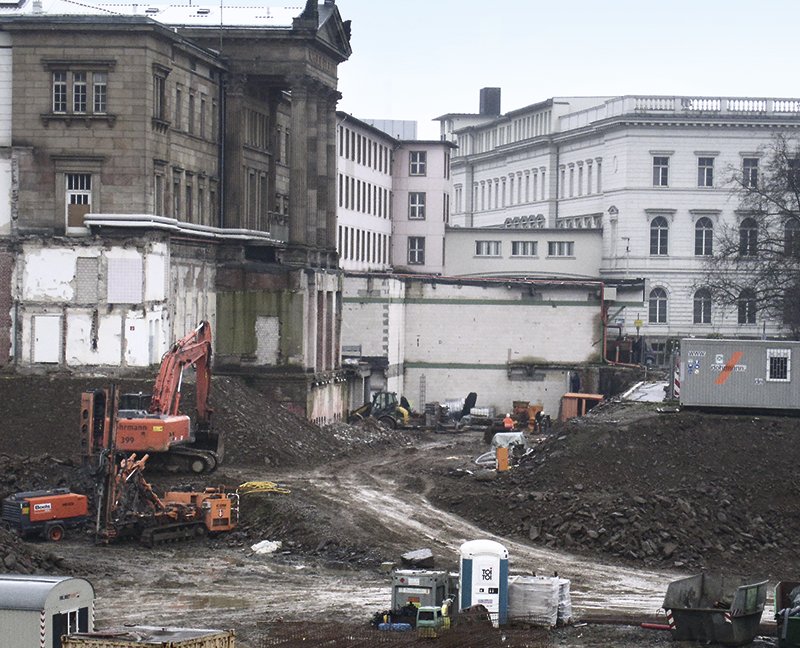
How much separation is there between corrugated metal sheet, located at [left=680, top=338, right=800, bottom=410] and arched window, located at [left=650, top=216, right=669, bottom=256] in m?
57.4

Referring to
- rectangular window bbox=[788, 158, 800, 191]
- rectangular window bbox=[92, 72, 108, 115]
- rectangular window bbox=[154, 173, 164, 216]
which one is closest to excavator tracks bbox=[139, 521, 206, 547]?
rectangular window bbox=[154, 173, 164, 216]

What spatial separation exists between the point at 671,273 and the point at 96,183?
57611 millimetres

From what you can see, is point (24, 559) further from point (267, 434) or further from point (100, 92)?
point (100, 92)

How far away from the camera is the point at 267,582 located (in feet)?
143

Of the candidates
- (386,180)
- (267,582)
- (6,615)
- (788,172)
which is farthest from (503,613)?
Answer: (386,180)

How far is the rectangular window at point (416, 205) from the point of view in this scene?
11475 centimetres

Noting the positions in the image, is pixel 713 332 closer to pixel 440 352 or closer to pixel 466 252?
pixel 466 252

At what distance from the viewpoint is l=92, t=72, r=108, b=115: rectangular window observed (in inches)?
2633

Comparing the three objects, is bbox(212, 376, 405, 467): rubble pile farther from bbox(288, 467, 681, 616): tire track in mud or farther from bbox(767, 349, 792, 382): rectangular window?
bbox(767, 349, 792, 382): rectangular window

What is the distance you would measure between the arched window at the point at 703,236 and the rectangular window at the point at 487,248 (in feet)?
45.5

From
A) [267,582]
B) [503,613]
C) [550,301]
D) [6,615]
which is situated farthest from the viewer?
[550,301]

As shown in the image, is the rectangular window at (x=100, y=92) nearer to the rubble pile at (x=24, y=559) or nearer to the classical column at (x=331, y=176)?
the classical column at (x=331, y=176)

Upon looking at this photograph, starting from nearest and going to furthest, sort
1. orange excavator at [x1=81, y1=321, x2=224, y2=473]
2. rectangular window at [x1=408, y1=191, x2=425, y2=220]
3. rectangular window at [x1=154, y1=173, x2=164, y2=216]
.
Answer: orange excavator at [x1=81, y1=321, x2=224, y2=473] < rectangular window at [x1=154, y1=173, x2=164, y2=216] < rectangular window at [x1=408, y1=191, x2=425, y2=220]

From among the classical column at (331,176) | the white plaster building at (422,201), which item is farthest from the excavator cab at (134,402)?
the white plaster building at (422,201)
